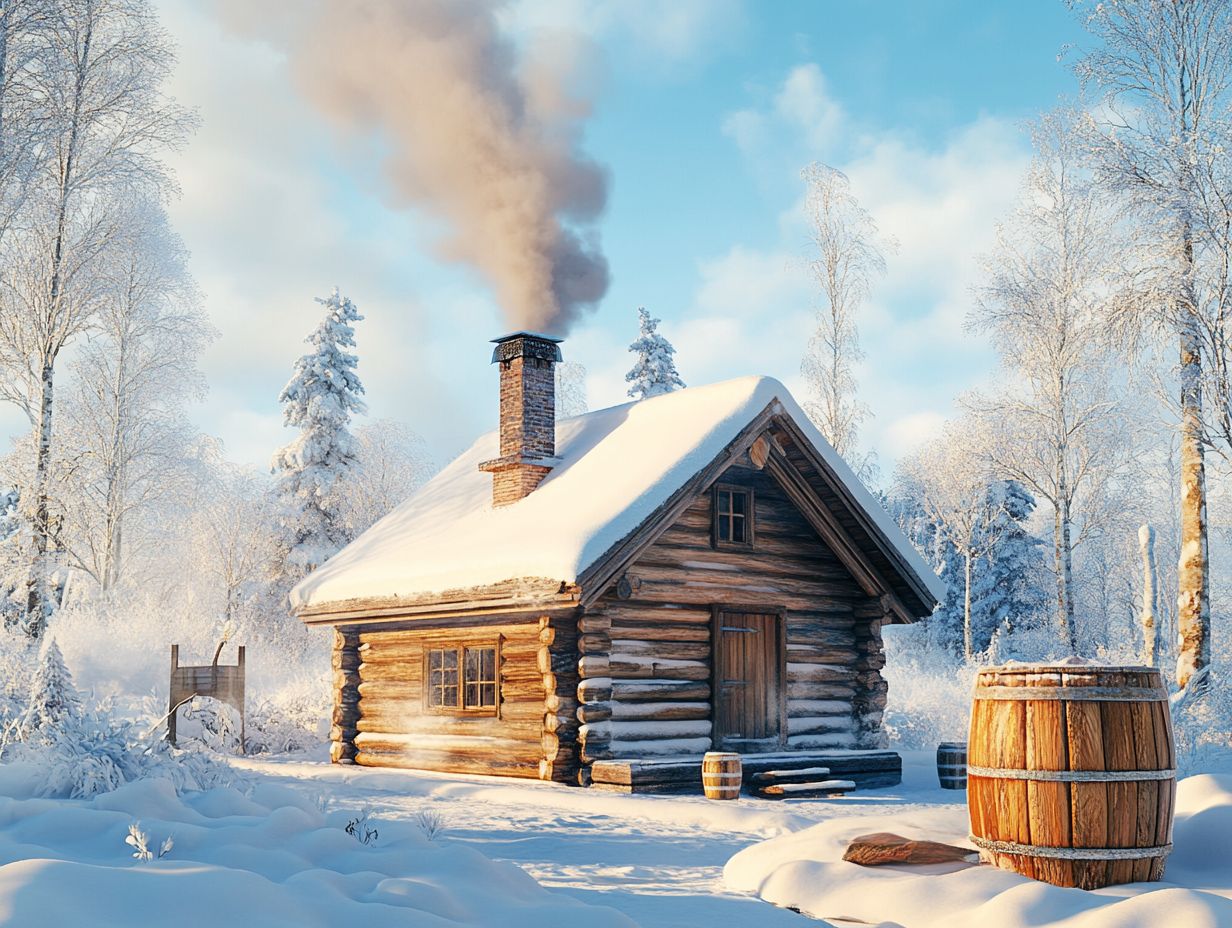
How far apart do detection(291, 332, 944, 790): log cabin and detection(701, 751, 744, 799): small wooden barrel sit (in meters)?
0.71

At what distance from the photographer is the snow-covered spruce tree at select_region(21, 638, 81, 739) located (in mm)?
9805

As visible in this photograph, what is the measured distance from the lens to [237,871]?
4855 millimetres

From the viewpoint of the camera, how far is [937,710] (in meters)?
20.9

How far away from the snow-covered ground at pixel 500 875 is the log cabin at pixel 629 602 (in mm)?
3772

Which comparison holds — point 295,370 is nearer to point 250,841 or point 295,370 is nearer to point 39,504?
point 39,504

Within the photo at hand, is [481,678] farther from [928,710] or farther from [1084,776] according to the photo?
[1084,776]

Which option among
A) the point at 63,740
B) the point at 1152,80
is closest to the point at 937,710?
the point at 1152,80

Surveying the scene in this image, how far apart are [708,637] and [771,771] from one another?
1.80 meters

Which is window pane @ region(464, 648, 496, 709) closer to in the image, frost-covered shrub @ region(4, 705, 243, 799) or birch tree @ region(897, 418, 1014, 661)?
frost-covered shrub @ region(4, 705, 243, 799)

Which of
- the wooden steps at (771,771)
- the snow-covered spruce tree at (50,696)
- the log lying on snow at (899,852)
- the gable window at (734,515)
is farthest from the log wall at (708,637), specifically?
the log lying on snow at (899,852)

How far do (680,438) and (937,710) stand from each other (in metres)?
9.05

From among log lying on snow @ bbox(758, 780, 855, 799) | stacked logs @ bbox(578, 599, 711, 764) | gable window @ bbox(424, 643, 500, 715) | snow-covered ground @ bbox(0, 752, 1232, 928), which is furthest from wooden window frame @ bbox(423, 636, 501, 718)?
snow-covered ground @ bbox(0, 752, 1232, 928)

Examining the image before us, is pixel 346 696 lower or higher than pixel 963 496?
lower

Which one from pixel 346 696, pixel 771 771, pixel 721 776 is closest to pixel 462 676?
pixel 346 696
